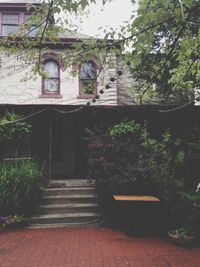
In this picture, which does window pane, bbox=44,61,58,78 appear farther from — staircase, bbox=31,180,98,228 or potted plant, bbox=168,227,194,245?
potted plant, bbox=168,227,194,245

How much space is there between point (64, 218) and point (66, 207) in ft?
1.53

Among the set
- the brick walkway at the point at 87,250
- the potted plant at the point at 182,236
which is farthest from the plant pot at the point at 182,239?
the brick walkway at the point at 87,250

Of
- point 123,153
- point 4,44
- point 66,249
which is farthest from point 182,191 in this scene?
point 4,44

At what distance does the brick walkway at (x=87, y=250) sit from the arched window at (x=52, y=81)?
285 inches

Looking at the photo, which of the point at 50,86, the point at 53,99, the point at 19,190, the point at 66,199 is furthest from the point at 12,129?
the point at 50,86

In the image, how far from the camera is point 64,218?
25.4ft

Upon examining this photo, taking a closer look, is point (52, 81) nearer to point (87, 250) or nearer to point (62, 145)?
point (62, 145)

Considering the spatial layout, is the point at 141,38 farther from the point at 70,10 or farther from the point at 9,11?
the point at 9,11

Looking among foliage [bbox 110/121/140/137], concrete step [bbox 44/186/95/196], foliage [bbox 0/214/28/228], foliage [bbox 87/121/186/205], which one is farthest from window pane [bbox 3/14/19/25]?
foliage [bbox 0/214/28/228]

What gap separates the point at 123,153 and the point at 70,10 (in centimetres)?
539

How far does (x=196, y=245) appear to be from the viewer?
19.9 feet

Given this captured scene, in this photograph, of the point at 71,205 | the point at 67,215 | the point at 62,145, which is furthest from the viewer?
the point at 62,145

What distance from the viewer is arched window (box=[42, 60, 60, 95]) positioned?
12812mm

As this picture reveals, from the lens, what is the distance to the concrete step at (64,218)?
769cm
